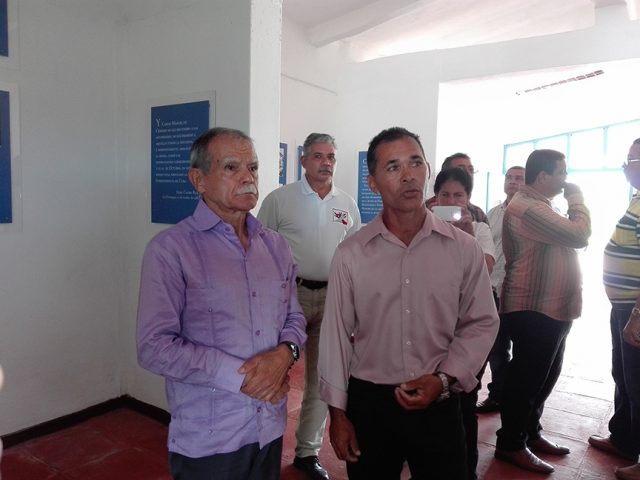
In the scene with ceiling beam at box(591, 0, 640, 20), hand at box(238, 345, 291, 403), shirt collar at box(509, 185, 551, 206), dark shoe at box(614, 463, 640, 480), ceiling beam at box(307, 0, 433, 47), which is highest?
ceiling beam at box(591, 0, 640, 20)

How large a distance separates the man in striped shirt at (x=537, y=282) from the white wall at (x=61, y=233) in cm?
248

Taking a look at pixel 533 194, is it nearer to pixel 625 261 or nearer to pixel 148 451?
pixel 625 261

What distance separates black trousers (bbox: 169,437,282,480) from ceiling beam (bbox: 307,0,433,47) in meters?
4.79

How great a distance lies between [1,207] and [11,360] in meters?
0.87

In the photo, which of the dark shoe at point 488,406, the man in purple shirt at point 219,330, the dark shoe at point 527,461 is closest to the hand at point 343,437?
the man in purple shirt at point 219,330

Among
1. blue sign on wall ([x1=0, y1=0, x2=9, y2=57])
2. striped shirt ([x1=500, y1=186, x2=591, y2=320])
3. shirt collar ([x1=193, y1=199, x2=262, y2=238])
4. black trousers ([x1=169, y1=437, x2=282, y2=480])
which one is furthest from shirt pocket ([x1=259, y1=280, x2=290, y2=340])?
blue sign on wall ([x1=0, y1=0, x2=9, y2=57])

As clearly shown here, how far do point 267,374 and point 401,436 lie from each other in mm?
475

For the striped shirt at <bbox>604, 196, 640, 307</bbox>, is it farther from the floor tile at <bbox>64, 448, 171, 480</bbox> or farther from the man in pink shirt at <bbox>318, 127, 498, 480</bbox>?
the floor tile at <bbox>64, 448, 171, 480</bbox>

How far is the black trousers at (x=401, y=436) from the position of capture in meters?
1.52

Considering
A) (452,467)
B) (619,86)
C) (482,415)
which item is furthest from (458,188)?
(619,86)

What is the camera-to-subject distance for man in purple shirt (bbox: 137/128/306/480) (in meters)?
1.40

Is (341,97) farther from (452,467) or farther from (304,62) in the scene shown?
(452,467)

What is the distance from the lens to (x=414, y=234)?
5.40ft

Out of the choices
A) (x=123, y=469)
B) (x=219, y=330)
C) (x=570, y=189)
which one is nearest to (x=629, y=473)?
(x=570, y=189)
